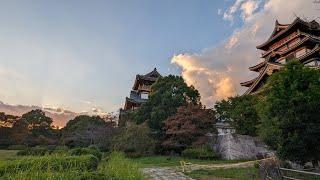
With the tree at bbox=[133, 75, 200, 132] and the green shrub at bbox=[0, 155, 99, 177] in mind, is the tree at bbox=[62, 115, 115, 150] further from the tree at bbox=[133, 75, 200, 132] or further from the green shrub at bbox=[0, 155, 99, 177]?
the green shrub at bbox=[0, 155, 99, 177]

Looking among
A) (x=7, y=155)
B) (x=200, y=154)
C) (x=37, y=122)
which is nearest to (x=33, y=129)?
(x=37, y=122)

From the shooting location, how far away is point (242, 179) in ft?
49.9

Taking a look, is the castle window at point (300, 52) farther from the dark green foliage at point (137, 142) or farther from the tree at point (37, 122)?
the tree at point (37, 122)

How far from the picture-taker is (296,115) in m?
14.8

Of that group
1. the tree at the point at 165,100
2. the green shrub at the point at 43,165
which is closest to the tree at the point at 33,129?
the tree at the point at 165,100

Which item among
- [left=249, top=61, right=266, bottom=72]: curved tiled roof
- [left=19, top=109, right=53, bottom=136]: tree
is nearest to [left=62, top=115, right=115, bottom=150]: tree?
[left=19, top=109, right=53, bottom=136]: tree

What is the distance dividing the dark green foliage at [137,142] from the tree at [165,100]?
2.87 m

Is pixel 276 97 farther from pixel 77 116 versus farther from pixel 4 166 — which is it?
pixel 77 116

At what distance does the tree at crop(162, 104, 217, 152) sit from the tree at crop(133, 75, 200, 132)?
249 cm

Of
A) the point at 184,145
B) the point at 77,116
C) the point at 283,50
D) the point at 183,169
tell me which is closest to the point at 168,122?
the point at 184,145

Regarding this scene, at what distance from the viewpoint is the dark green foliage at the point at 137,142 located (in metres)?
29.2

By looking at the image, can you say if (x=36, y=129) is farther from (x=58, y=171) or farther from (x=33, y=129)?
(x=58, y=171)

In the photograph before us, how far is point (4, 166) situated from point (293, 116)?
40.3ft

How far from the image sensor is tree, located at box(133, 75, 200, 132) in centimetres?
3222
